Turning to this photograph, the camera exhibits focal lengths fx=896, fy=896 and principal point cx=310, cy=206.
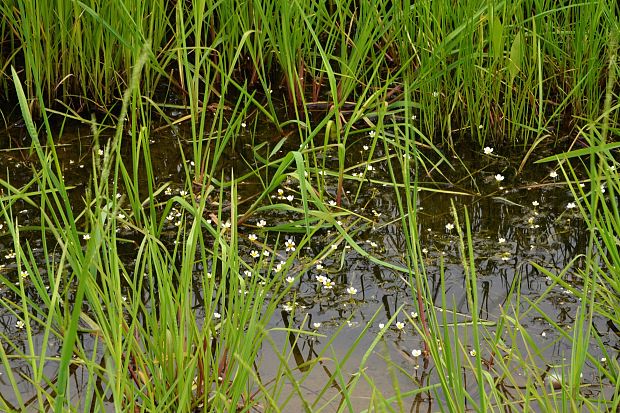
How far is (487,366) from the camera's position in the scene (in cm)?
231

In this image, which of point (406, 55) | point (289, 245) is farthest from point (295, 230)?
point (406, 55)

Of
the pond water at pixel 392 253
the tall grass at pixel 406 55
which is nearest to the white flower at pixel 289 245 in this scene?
the pond water at pixel 392 253

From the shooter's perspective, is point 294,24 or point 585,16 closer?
point 585,16

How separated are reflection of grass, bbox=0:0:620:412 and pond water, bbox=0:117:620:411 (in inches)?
0.7

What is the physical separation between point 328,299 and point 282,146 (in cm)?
102

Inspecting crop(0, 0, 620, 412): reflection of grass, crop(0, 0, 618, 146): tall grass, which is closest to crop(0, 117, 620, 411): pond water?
crop(0, 0, 620, 412): reflection of grass

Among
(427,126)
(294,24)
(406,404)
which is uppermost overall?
(294,24)

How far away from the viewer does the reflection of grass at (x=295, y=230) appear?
6.82 ft

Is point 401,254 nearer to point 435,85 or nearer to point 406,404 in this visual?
point 406,404

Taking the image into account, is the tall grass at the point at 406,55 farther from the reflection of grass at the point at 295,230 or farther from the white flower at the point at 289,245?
the white flower at the point at 289,245

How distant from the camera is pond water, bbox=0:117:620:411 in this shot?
241cm

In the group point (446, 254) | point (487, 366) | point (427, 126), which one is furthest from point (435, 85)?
point (487, 366)

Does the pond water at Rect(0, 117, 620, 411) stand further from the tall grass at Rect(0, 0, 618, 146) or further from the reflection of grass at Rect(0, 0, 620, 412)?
the tall grass at Rect(0, 0, 618, 146)

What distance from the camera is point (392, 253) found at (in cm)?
287
